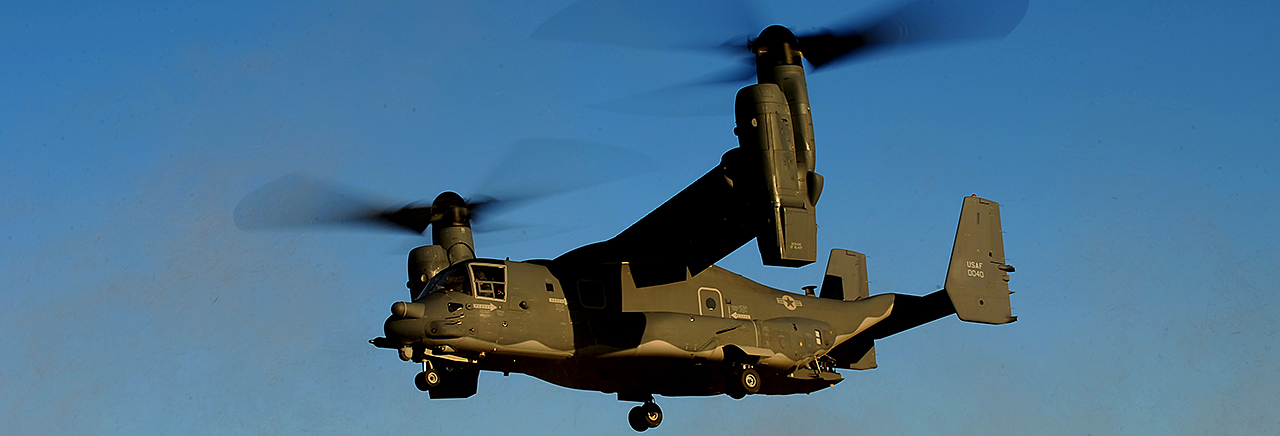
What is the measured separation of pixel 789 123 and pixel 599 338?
4.90 meters

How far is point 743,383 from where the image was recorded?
19.3 m

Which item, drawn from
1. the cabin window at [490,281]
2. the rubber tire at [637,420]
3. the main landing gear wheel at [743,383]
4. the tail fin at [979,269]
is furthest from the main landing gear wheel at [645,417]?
the tail fin at [979,269]

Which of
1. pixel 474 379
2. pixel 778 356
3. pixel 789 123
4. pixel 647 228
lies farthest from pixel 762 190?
pixel 474 379

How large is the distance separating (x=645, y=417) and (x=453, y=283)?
4.57 meters

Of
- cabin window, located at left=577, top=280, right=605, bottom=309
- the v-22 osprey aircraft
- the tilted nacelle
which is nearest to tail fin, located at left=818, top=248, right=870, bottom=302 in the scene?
the v-22 osprey aircraft

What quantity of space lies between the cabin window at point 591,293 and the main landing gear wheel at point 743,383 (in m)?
2.49

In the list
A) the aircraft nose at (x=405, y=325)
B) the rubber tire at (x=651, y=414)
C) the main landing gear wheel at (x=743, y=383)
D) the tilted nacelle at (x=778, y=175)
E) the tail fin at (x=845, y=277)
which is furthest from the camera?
the tail fin at (x=845, y=277)

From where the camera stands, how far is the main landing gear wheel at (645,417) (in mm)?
20781

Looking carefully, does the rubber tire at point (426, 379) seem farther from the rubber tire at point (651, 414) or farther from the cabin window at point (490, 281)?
the rubber tire at point (651, 414)

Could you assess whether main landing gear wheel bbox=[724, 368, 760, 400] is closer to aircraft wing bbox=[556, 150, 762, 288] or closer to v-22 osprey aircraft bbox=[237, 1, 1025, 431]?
v-22 osprey aircraft bbox=[237, 1, 1025, 431]

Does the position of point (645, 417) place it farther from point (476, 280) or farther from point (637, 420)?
point (476, 280)

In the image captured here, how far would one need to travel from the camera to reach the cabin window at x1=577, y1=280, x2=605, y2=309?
19359mm

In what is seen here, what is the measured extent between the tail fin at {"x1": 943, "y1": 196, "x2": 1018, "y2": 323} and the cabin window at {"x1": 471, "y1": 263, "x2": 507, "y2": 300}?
7.59m

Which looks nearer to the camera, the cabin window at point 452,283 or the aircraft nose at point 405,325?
the aircraft nose at point 405,325
